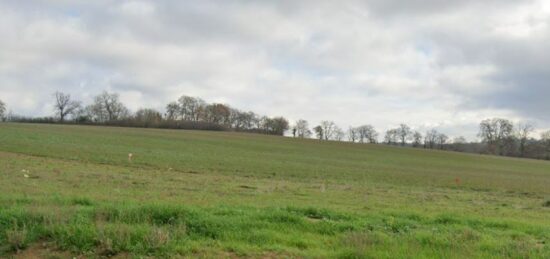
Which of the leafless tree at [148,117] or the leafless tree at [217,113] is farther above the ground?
the leafless tree at [217,113]

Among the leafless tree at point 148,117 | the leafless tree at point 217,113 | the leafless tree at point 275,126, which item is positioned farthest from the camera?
the leafless tree at point 217,113

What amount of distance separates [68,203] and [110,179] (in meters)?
9.78

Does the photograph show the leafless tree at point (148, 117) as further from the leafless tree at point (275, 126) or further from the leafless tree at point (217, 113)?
the leafless tree at point (275, 126)

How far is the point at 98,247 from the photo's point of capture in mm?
6504

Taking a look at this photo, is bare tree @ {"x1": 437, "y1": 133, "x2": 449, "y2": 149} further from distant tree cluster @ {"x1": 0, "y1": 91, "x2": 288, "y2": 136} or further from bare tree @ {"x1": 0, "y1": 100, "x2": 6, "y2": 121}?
bare tree @ {"x1": 0, "y1": 100, "x2": 6, "y2": 121}

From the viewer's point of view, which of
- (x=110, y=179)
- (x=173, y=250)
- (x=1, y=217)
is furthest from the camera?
(x=110, y=179)

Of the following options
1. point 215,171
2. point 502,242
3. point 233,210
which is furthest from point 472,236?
point 215,171

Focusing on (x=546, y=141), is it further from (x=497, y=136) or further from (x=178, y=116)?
(x=178, y=116)

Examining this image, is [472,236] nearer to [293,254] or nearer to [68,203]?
[293,254]

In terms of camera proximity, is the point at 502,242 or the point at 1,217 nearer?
the point at 1,217

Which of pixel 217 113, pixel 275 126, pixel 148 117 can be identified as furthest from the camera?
pixel 217 113

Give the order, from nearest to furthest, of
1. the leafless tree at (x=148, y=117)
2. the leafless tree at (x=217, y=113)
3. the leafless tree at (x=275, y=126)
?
the leafless tree at (x=148, y=117), the leafless tree at (x=275, y=126), the leafless tree at (x=217, y=113)

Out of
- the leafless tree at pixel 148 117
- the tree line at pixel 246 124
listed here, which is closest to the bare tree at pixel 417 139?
the tree line at pixel 246 124

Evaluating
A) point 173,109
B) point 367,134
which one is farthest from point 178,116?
point 367,134
